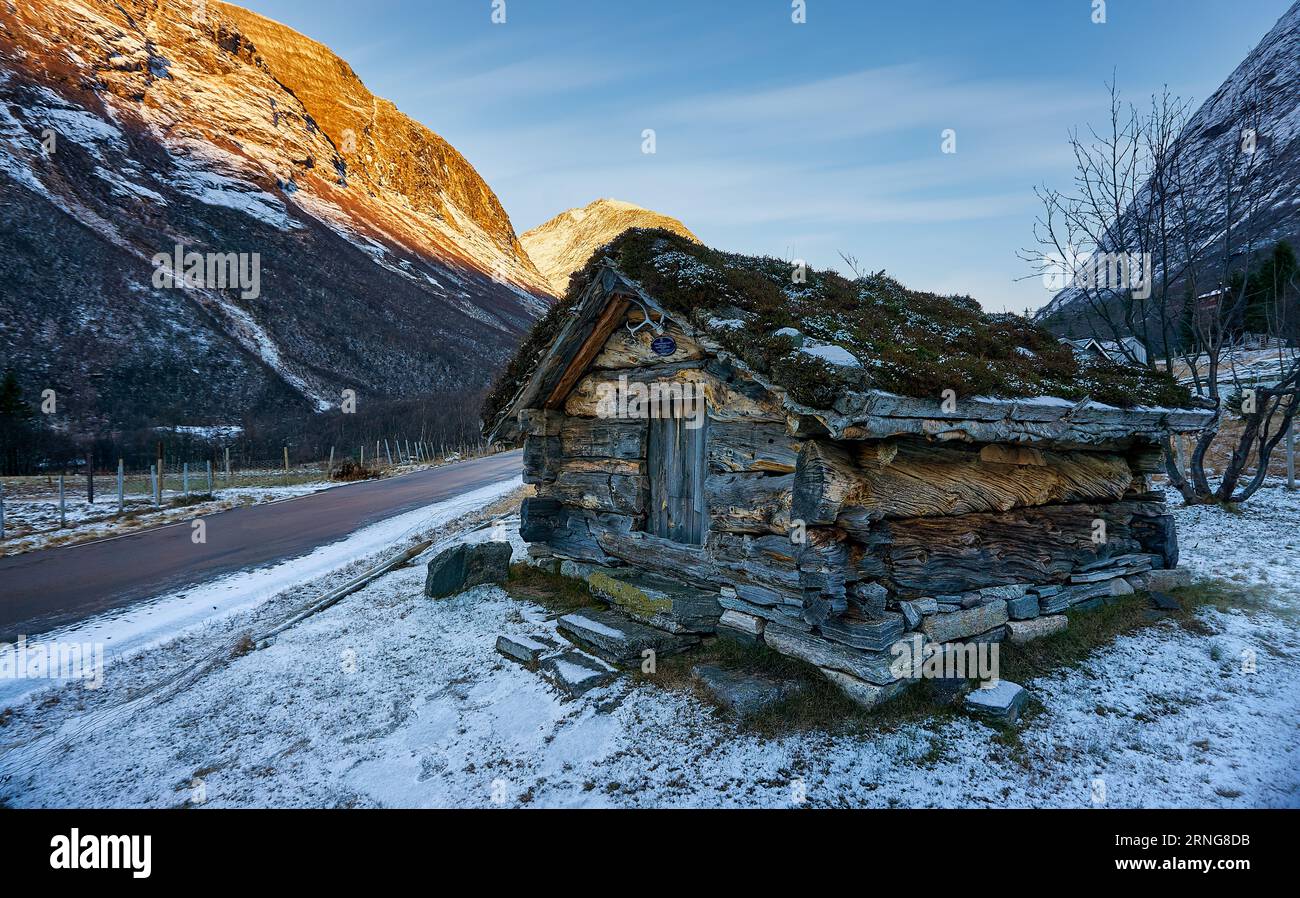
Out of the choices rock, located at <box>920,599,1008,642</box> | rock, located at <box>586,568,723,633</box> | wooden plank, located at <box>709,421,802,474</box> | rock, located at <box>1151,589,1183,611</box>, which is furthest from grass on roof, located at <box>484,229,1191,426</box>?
rock, located at <box>586,568,723,633</box>

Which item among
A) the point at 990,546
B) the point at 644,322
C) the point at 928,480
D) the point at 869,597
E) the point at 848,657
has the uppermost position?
the point at 644,322

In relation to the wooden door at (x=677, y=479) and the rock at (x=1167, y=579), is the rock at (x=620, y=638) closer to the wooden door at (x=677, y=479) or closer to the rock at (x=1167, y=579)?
the wooden door at (x=677, y=479)

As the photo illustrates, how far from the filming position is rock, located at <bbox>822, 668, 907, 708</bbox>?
526 cm

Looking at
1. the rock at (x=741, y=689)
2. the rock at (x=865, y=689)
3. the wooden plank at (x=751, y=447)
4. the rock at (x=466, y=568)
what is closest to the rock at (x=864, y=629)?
the rock at (x=865, y=689)

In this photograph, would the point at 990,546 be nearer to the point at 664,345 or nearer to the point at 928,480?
the point at 928,480

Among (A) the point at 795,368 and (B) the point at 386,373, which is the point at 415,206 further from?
(A) the point at 795,368

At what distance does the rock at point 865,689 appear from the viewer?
5.26 meters

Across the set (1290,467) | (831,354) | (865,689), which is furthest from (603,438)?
(1290,467)

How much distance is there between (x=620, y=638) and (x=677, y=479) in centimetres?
210

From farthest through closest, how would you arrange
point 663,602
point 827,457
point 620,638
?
point 663,602
point 620,638
point 827,457

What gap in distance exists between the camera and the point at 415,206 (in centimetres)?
12825

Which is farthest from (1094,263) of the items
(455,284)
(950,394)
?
(455,284)

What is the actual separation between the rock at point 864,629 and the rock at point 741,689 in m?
0.67

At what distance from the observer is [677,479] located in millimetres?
7676
